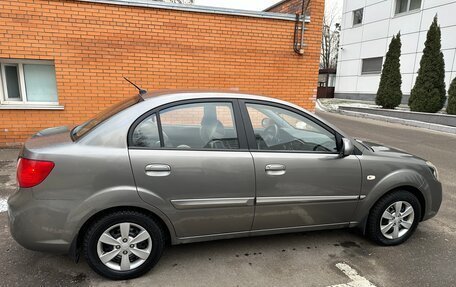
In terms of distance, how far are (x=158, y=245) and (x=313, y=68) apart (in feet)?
19.7

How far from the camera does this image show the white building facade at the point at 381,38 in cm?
1541

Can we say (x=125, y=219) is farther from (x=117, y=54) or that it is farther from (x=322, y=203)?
(x=117, y=54)

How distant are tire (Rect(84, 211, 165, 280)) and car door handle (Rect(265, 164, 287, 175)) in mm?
1057

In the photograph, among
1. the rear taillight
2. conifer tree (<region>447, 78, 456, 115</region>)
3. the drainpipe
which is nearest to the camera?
the rear taillight

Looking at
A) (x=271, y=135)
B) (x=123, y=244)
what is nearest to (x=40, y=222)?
(x=123, y=244)

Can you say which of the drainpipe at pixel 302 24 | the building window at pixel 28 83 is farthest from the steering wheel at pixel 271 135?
the building window at pixel 28 83

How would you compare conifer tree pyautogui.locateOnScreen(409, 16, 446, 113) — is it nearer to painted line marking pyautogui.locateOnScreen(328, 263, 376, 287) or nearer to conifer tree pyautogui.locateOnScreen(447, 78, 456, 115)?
conifer tree pyautogui.locateOnScreen(447, 78, 456, 115)

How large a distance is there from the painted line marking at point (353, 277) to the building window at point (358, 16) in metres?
21.8

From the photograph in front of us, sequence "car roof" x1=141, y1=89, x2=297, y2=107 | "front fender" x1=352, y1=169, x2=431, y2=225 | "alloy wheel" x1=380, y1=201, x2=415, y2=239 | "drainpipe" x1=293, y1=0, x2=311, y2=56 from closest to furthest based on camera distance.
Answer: "car roof" x1=141, y1=89, x2=297, y2=107 → "front fender" x1=352, y1=169, x2=431, y2=225 → "alloy wheel" x1=380, y1=201, x2=415, y2=239 → "drainpipe" x1=293, y1=0, x2=311, y2=56

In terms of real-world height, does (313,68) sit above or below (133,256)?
above

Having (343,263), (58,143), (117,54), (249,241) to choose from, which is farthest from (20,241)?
(117,54)

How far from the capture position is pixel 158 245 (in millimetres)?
2605

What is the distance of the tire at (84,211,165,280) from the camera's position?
2447 millimetres

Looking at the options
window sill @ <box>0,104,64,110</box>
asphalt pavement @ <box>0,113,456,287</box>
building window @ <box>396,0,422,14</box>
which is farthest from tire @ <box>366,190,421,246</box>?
building window @ <box>396,0,422,14</box>
